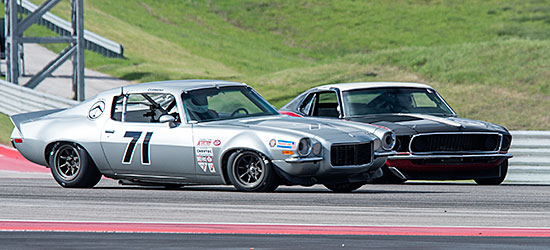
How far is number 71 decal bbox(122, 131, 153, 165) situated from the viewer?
10.5 metres

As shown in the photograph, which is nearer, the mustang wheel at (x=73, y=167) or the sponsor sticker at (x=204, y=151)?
the sponsor sticker at (x=204, y=151)

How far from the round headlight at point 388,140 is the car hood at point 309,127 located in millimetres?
226

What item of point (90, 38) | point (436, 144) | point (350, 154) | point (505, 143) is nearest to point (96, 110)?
point (350, 154)

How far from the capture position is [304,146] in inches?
380

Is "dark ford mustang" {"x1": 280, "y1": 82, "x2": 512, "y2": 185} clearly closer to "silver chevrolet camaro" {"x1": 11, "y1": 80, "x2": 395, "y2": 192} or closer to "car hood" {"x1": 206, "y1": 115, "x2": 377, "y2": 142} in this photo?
"silver chevrolet camaro" {"x1": 11, "y1": 80, "x2": 395, "y2": 192}

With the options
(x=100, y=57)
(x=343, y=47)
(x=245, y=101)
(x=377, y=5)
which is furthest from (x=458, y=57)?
(x=377, y=5)

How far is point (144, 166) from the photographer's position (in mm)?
10547

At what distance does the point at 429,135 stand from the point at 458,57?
87.8 feet

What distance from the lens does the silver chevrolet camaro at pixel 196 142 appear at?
32.1 feet

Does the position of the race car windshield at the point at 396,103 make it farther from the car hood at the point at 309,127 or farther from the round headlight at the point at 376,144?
the round headlight at the point at 376,144

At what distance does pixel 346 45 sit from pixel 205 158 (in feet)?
169

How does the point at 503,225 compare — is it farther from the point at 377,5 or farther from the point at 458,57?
the point at 377,5

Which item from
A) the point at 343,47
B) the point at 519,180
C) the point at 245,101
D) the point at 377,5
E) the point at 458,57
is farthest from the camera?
the point at 377,5

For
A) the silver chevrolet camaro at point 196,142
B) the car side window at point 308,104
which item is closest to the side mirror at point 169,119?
the silver chevrolet camaro at point 196,142
